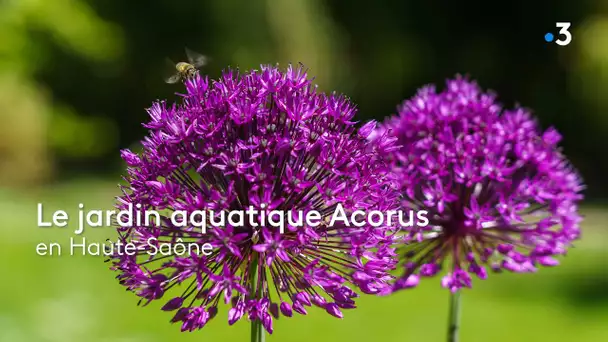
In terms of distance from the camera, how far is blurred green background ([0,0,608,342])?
14266mm

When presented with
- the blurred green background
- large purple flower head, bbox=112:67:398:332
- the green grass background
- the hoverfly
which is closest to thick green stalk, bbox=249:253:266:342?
large purple flower head, bbox=112:67:398:332

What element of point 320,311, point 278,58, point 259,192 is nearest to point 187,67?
point 259,192

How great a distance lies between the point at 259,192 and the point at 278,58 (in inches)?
871

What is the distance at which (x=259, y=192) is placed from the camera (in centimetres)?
287

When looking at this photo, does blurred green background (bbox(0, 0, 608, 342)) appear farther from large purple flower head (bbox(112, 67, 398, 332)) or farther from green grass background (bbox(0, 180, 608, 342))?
large purple flower head (bbox(112, 67, 398, 332))

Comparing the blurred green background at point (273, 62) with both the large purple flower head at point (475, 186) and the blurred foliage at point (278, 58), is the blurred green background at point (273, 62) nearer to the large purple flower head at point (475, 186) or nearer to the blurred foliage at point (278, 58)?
the blurred foliage at point (278, 58)

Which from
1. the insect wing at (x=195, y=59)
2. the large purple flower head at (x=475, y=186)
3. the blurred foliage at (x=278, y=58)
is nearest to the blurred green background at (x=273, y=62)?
the blurred foliage at (x=278, y=58)

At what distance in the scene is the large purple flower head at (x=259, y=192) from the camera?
2.77 m

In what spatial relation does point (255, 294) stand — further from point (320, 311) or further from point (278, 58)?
point (278, 58)

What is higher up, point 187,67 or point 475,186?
point 187,67

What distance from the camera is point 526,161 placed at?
371cm

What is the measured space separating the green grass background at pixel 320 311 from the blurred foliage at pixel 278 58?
31.8ft

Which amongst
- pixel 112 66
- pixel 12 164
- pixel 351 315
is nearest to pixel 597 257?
pixel 351 315

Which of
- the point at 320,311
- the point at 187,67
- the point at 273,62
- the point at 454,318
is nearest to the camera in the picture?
the point at 454,318
